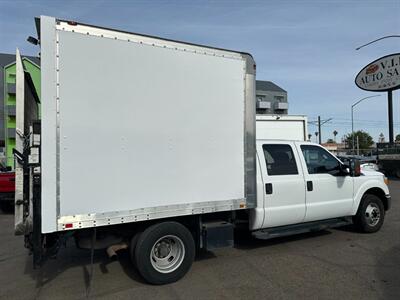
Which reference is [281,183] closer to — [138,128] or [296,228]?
[296,228]

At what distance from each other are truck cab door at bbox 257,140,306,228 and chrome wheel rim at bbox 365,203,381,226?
6.53ft

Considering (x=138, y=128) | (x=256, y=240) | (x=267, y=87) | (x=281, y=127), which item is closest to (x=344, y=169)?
(x=256, y=240)

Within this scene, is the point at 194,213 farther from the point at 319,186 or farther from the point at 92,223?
the point at 319,186

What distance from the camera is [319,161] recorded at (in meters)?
7.47

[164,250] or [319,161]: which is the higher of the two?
[319,161]

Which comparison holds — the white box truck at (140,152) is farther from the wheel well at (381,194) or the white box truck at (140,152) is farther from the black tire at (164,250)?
the wheel well at (381,194)

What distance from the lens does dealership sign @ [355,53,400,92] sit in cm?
2712

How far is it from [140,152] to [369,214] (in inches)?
214

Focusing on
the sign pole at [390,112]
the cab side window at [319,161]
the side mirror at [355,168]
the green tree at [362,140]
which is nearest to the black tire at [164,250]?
the cab side window at [319,161]

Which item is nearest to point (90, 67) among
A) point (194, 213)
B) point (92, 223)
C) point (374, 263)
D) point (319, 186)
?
point (92, 223)

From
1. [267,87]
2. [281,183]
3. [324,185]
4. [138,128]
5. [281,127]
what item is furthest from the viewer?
[267,87]

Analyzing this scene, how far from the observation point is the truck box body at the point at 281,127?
1259 cm

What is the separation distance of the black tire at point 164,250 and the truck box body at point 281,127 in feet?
23.1

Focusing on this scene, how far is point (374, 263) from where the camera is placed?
619 centimetres
